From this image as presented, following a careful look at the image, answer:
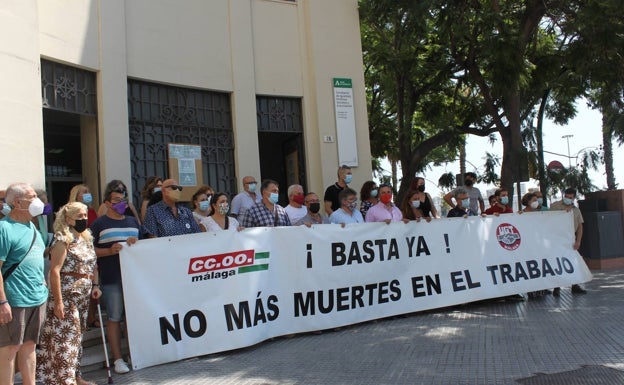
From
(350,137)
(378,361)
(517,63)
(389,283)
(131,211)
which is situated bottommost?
(378,361)

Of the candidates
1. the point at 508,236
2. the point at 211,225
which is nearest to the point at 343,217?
the point at 211,225

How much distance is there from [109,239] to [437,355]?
356cm

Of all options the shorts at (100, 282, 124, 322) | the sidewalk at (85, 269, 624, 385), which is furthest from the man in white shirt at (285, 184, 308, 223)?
the shorts at (100, 282, 124, 322)

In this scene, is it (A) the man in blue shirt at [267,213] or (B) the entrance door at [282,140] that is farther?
(B) the entrance door at [282,140]

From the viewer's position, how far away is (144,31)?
9.73 meters

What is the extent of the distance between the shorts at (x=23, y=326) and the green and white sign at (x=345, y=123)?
25.0 feet

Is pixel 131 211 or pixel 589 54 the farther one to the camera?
pixel 589 54

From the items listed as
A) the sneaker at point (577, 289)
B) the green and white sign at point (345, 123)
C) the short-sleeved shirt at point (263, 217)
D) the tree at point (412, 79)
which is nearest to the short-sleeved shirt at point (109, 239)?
the short-sleeved shirt at point (263, 217)

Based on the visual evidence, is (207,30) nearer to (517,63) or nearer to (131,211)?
(131,211)

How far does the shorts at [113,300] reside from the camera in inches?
231

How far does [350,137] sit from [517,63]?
3701 millimetres

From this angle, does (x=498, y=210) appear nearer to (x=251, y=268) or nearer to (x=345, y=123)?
(x=345, y=123)

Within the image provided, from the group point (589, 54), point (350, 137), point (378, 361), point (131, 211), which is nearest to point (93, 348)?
point (131, 211)

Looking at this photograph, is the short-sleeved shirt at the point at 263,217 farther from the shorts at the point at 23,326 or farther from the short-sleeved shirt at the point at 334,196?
the shorts at the point at 23,326
